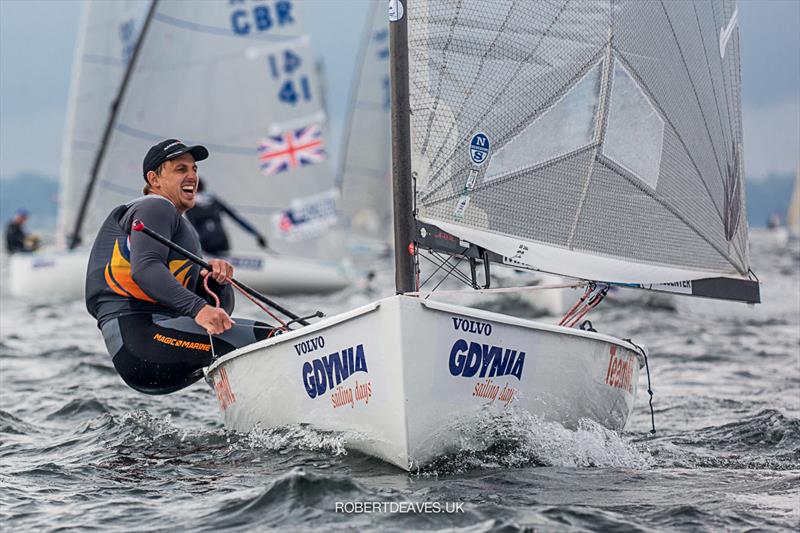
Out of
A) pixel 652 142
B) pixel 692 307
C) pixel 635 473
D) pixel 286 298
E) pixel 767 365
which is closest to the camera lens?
pixel 635 473

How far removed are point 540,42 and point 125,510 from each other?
9.39 ft

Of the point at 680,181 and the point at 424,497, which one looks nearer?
the point at 424,497

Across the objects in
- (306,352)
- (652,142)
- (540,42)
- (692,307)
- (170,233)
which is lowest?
(692,307)

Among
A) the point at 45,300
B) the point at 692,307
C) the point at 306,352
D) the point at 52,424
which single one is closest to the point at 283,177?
the point at 45,300

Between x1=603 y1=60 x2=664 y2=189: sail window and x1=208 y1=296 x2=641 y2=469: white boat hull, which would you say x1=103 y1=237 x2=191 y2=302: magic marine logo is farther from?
x1=603 y1=60 x2=664 y2=189: sail window

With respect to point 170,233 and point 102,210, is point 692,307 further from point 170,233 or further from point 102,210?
point 170,233

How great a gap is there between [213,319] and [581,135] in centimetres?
198

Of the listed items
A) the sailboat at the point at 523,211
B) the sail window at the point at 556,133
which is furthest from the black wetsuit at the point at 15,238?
the sail window at the point at 556,133

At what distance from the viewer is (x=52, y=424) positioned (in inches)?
237

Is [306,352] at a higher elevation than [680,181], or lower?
lower

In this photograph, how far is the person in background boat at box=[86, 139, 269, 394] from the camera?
16.6ft

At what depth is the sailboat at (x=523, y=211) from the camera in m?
4.38

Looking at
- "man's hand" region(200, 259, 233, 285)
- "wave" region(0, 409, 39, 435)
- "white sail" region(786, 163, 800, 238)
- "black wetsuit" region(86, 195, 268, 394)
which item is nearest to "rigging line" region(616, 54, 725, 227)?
"man's hand" region(200, 259, 233, 285)

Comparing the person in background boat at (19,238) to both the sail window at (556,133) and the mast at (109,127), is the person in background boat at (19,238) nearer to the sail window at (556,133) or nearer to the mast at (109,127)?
the mast at (109,127)
